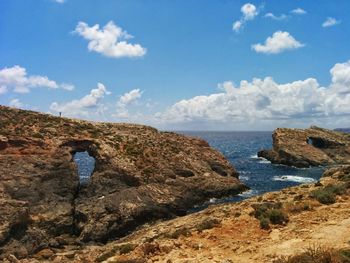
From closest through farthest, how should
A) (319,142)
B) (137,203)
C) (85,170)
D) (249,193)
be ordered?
(137,203), (249,193), (85,170), (319,142)

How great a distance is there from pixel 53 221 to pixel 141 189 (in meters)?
13.0

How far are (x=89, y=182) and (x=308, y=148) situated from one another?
7469 cm

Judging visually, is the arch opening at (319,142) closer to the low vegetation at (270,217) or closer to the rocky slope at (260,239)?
the rocky slope at (260,239)

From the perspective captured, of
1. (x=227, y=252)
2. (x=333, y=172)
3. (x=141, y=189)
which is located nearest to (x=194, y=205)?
(x=141, y=189)

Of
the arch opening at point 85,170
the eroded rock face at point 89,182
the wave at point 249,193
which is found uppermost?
the eroded rock face at point 89,182

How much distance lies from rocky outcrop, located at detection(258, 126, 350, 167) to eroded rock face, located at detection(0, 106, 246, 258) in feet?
138

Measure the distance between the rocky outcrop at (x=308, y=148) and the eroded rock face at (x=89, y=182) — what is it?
42.1 meters

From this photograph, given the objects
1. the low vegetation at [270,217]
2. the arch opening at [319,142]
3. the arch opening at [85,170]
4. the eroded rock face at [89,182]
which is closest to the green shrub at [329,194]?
the low vegetation at [270,217]

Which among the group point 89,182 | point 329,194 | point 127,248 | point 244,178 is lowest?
point 244,178

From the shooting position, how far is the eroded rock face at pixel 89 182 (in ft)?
152

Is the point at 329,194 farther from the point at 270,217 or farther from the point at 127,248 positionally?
the point at 127,248

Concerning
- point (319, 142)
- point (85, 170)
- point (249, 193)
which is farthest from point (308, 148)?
point (85, 170)

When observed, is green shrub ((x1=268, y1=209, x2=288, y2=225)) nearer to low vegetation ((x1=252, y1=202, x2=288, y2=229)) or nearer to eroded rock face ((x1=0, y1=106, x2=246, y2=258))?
low vegetation ((x1=252, y1=202, x2=288, y2=229))

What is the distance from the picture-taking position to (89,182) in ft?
186
